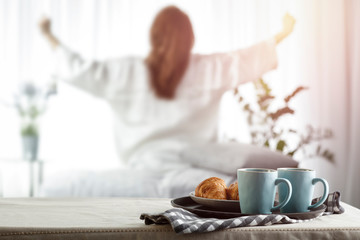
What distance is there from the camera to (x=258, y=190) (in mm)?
864

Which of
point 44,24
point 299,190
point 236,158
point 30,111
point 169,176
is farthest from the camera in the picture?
point 44,24

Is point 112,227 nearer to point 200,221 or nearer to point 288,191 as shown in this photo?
point 200,221

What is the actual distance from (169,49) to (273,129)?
82 centimetres

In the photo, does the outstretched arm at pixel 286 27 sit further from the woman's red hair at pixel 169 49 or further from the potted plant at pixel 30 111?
the potted plant at pixel 30 111

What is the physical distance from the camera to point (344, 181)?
9.68 ft

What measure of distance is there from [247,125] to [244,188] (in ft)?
6.80

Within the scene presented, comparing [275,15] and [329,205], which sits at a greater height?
[275,15]

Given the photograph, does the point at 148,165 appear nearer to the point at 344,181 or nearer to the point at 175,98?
the point at 175,98

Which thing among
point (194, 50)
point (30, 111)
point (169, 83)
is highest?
point (194, 50)

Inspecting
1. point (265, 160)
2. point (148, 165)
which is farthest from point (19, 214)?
point (148, 165)

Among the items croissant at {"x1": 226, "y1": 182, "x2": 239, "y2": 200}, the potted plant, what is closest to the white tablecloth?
croissant at {"x1": 226, "y1": 182, "x2": 239, "y2": 200}

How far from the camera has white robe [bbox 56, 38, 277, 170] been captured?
114 inches

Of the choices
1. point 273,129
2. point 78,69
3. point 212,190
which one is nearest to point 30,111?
point 78,69

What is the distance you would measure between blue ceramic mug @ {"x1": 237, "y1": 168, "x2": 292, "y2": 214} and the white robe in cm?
200
